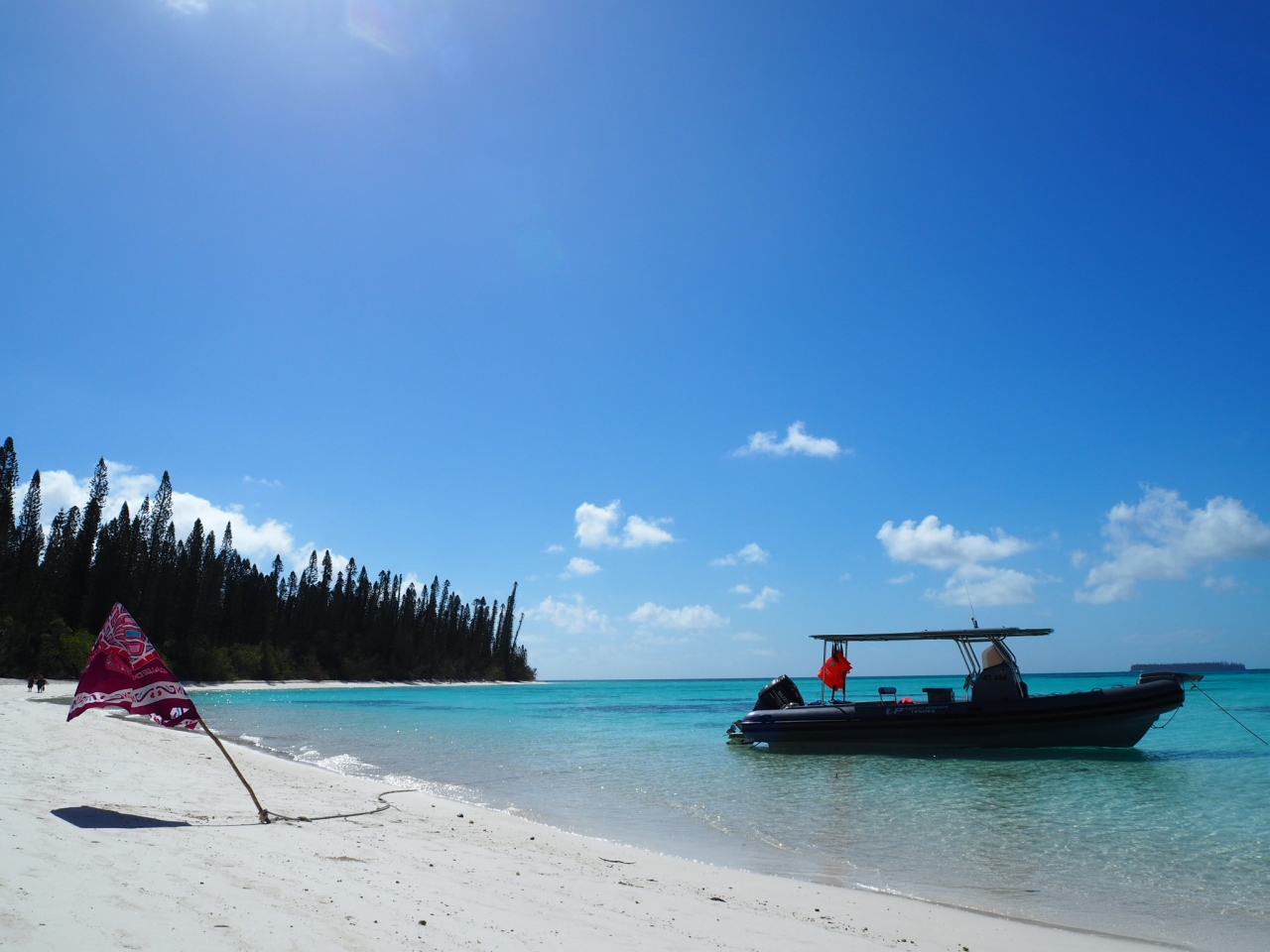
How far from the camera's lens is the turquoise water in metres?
7.64

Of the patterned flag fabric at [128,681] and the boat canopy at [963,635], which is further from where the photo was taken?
the boat canopy at [963,635]

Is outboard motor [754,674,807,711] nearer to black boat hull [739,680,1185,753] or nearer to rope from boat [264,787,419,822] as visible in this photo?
black boat hull [739,680,1185,753]

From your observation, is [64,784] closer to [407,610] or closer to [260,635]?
[260,635]

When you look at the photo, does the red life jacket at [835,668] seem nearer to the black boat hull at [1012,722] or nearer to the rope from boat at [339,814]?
the black boat hull at [1012,722]

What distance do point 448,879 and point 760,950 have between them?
2.57 m

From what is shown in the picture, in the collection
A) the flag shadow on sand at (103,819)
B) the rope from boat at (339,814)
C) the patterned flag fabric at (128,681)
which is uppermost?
the patterned flag fabric at (128,681)

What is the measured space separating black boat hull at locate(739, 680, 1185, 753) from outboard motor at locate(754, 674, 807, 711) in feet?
7.19

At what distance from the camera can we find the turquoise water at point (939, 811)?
7645mm

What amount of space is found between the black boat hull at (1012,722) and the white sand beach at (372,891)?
1297 cm

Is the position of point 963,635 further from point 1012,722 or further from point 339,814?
point 339,814

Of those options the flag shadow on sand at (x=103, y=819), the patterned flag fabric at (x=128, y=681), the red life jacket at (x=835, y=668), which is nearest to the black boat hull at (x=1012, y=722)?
the red life jacket at (x=835, y=668)

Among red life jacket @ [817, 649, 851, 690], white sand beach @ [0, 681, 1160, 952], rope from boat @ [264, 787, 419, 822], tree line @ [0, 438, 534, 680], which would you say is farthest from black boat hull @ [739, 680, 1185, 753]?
tree line @ [0, 438, 534, 680]

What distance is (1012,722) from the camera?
63.8 ft

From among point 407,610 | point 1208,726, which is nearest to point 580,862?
point 1208,726
